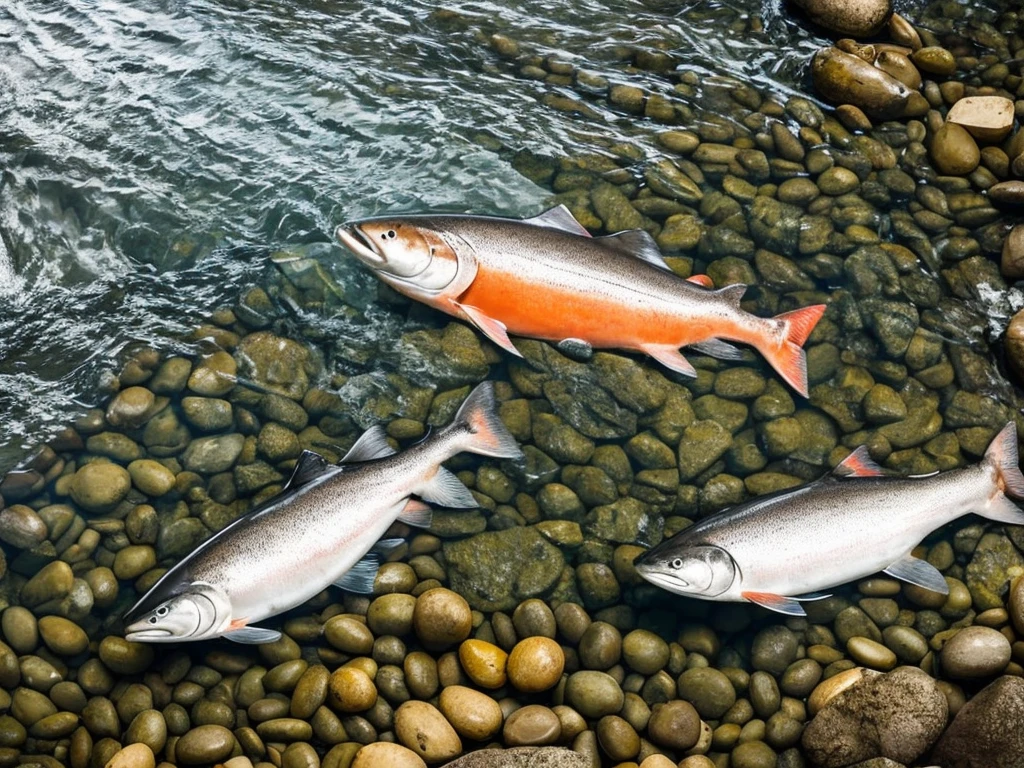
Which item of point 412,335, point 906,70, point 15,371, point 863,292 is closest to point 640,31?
point 906,70

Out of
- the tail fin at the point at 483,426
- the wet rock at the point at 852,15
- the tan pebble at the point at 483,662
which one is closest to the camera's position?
the tan pebble at the point at 483,662

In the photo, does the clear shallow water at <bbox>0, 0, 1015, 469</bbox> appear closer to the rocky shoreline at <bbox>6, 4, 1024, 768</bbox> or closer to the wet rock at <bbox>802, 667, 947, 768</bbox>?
the rocky shoreline at <bbox>6, 4, 1024, 768</bbox>

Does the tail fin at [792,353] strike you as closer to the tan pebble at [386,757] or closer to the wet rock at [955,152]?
the wet rock at [955,152]

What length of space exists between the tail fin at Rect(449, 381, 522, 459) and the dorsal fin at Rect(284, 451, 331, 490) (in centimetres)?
74

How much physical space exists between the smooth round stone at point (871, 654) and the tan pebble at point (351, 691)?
2.51 meters

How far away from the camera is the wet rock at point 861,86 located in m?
6.99

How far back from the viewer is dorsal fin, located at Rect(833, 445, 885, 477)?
5.30 meters

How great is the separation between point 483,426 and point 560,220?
1.42m

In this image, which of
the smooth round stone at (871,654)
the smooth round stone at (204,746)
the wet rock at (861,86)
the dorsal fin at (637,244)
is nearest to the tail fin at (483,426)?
the dorsal fin at (637,244)

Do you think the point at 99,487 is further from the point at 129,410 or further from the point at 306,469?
the point at 306,469

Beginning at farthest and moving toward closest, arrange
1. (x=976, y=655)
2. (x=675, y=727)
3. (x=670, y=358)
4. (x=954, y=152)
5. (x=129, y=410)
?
(x=954, y=152)
(x=670, y=358)
(x=129, y=410)
(x=976, y=655)
(x=675, y=727)

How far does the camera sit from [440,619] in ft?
16.0

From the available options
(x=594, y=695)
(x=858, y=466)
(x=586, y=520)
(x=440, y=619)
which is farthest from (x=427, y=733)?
(x=858, y=466)

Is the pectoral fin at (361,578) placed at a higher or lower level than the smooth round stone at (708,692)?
higher
